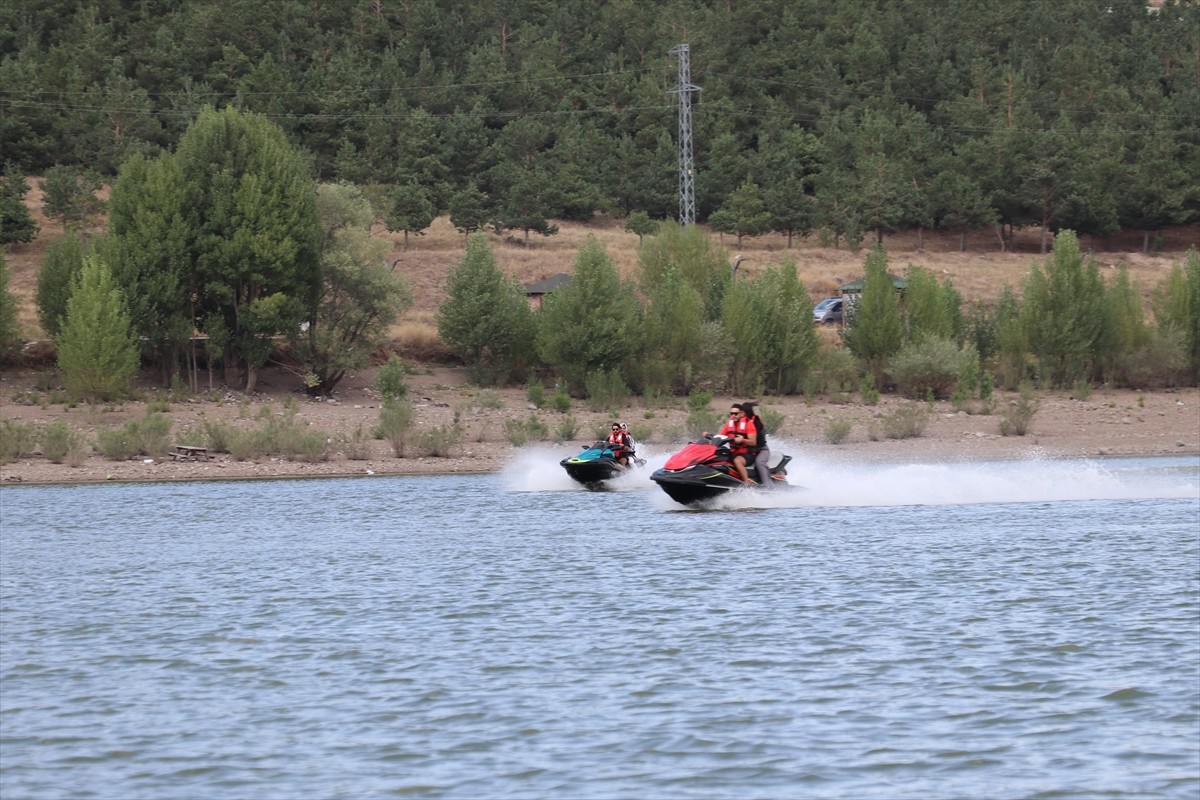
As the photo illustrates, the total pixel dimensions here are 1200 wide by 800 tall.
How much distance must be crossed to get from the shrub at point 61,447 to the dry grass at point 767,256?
26.7m

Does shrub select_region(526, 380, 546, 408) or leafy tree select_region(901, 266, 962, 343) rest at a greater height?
leafy tree select_region(901, 266, 962, 343)

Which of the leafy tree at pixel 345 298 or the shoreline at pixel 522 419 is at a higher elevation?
the leafy tree at pixel 345 298

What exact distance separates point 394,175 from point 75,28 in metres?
32.0

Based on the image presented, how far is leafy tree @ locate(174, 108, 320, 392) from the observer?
54.5 metres

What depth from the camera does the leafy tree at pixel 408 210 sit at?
9100cm

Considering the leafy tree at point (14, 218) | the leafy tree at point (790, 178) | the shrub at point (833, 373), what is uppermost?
the leafy tree at point (790, 178)

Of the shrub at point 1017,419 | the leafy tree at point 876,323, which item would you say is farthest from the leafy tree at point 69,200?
the shrub at point 1017,419

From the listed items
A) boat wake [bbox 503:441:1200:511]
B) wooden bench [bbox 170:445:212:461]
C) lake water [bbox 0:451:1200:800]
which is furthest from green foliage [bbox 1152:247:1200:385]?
wooden bench [bbox 170:445:212:461]

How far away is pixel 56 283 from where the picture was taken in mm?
56438

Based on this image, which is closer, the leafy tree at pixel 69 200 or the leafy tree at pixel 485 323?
the leafy tree at pixel 485 323

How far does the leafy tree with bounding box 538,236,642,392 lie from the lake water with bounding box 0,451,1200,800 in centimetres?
2609

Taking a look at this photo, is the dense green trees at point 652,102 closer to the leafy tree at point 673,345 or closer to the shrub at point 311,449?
the leafy tree at point 673,345

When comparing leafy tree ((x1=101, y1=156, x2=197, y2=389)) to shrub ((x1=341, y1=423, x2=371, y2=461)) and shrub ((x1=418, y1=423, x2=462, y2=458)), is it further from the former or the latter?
shrub ((x1=418, y1=423, x2=462, y2=458))

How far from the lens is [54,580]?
22.8m
